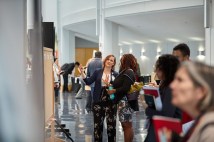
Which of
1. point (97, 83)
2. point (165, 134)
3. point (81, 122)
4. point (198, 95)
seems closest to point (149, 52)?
point (81, 122)

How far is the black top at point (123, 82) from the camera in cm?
566

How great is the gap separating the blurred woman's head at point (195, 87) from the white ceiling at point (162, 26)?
451 inches

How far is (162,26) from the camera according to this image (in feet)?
59.1

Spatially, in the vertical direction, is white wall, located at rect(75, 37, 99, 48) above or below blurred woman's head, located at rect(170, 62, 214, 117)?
above

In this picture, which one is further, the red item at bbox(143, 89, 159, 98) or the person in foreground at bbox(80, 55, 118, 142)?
the person in foreground at bbox(80, 55, 118, 142)

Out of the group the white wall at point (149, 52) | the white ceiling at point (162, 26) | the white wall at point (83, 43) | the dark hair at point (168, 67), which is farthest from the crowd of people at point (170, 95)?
the white wall at point (83, 43)

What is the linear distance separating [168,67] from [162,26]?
1510 centimetres

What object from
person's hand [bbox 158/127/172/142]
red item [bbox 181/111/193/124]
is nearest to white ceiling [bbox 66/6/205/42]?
red item [bbox 181/111/193/124]

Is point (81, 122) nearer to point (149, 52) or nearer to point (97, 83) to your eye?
point (97, 83)

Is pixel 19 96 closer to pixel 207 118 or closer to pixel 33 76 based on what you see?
pixel 33 76

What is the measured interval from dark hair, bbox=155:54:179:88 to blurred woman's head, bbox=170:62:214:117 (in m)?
1.41

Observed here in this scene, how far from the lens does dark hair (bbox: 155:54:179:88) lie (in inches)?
126

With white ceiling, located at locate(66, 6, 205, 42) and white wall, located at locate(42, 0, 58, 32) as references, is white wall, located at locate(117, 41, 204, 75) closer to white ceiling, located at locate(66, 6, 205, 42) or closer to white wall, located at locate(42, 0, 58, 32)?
white ceiling, located at locate(66, 6, 205, 42)

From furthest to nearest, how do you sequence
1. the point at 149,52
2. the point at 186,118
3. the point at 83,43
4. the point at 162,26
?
the point at 83,43 → the point at 149,52 → the point at 162,26 → the point at 186,118
